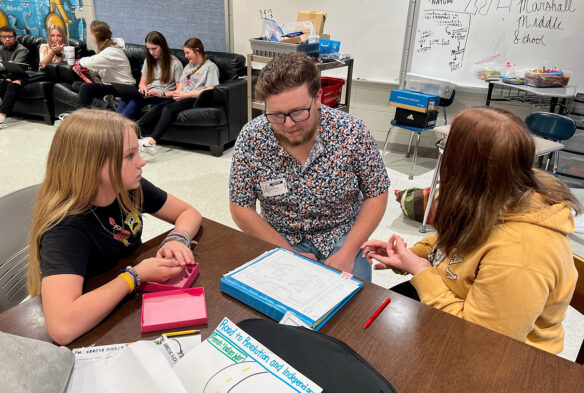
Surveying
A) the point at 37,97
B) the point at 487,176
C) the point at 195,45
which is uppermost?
the point at 195,45

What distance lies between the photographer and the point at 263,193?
57.7 inches

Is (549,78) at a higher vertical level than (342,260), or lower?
higher

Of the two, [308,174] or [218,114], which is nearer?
[308,174]

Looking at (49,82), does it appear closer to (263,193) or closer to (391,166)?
(391,166)

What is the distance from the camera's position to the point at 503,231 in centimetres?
91

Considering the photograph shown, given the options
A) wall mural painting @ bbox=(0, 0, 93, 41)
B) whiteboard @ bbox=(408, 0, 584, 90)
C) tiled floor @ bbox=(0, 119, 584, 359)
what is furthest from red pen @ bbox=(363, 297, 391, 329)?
wall mural painting @ bbox=(0, 0, 93, 41)

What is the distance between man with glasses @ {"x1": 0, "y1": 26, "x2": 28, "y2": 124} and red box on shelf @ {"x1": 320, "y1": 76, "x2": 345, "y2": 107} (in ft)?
13.4

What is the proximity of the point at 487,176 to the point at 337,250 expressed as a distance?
2.34 ft

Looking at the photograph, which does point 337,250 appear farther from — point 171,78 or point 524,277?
point 171,78

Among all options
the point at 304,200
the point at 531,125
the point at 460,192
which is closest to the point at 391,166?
the point at 531,125

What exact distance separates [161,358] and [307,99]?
937 millimetres

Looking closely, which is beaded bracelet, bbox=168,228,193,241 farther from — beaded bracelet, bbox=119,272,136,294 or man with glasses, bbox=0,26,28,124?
man with glasses, bbox=0,26,28,124

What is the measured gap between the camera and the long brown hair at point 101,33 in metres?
4.40

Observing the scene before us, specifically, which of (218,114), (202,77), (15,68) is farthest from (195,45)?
(15,68)
